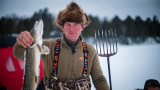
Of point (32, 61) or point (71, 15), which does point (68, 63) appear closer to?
point (32, 61)

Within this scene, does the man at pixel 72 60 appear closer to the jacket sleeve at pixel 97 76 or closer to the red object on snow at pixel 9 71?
the jacket sleeve at pixel 97 76

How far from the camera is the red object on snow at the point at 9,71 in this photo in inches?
114

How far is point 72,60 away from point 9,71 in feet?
7.21

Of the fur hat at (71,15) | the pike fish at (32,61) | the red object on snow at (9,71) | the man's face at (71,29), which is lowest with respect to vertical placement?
the red object on snow at (9,71)

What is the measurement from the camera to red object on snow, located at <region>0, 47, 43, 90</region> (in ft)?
9.51

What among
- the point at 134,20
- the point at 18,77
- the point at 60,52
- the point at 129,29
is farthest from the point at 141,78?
the point at 134,20

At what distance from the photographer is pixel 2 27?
16.5 m

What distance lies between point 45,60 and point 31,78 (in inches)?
27.4

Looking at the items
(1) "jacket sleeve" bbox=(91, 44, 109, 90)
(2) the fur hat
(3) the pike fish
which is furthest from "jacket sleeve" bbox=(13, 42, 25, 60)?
(1) "jacket sleeve" bbox=(91, 44, 109, 90)

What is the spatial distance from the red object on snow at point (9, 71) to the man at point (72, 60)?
5.35 ft

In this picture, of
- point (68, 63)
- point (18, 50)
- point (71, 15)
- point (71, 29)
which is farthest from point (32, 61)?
point (71, 15)

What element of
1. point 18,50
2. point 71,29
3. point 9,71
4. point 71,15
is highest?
point 71,15

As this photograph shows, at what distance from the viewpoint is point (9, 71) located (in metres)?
2.99

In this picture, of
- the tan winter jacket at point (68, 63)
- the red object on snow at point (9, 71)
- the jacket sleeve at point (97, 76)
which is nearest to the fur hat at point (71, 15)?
the tan winter jacket at point (68, 63)
